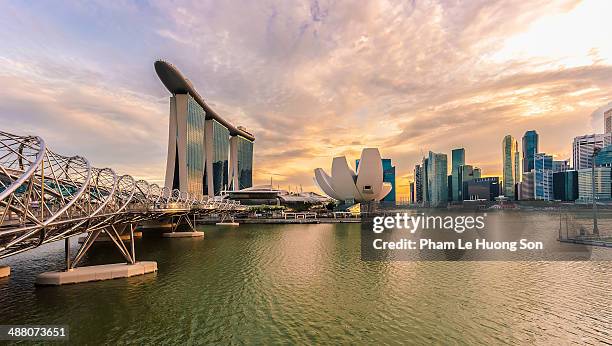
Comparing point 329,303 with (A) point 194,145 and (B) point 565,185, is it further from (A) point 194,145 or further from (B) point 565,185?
(B) point 565,185

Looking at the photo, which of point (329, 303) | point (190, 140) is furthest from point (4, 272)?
point (190, 140)

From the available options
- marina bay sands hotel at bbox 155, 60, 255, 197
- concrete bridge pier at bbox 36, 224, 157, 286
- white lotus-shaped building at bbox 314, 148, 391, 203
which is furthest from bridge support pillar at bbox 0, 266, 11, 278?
white lotus-shaped building at bbox 314, 148, 391, 203

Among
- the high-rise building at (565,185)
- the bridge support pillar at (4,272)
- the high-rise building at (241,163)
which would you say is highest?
the high-rise building at (241,163)

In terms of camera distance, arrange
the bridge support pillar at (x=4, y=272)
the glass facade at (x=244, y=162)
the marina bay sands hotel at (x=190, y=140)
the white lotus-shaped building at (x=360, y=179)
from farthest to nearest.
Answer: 1. the glass facade at (x=244, y=162)
2. the marina bay sands hotel at (x=190, y=140)
3. the white lotus-shaped building at (x=360, y=179)
4. the bridge support pillar at (x=4, y=272)

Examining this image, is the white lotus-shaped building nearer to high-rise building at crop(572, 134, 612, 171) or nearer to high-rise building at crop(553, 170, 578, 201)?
high-rise building at crop(553, 170, 578, 201)

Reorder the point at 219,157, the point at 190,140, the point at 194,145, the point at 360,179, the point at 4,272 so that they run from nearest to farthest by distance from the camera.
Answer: the point at 4,272
the point at 360,179
the point at 190,140
the point at 194,145
the point at 219,157

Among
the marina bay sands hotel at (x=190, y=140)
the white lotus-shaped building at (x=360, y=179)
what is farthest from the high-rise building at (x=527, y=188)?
the marina bay sands hotel at (x=190, y=140)

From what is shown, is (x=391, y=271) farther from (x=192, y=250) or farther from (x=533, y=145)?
(x=533, y=145)

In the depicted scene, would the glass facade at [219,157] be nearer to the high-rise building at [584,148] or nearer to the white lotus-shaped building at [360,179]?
the white lotus-shaped building at [360,179]
